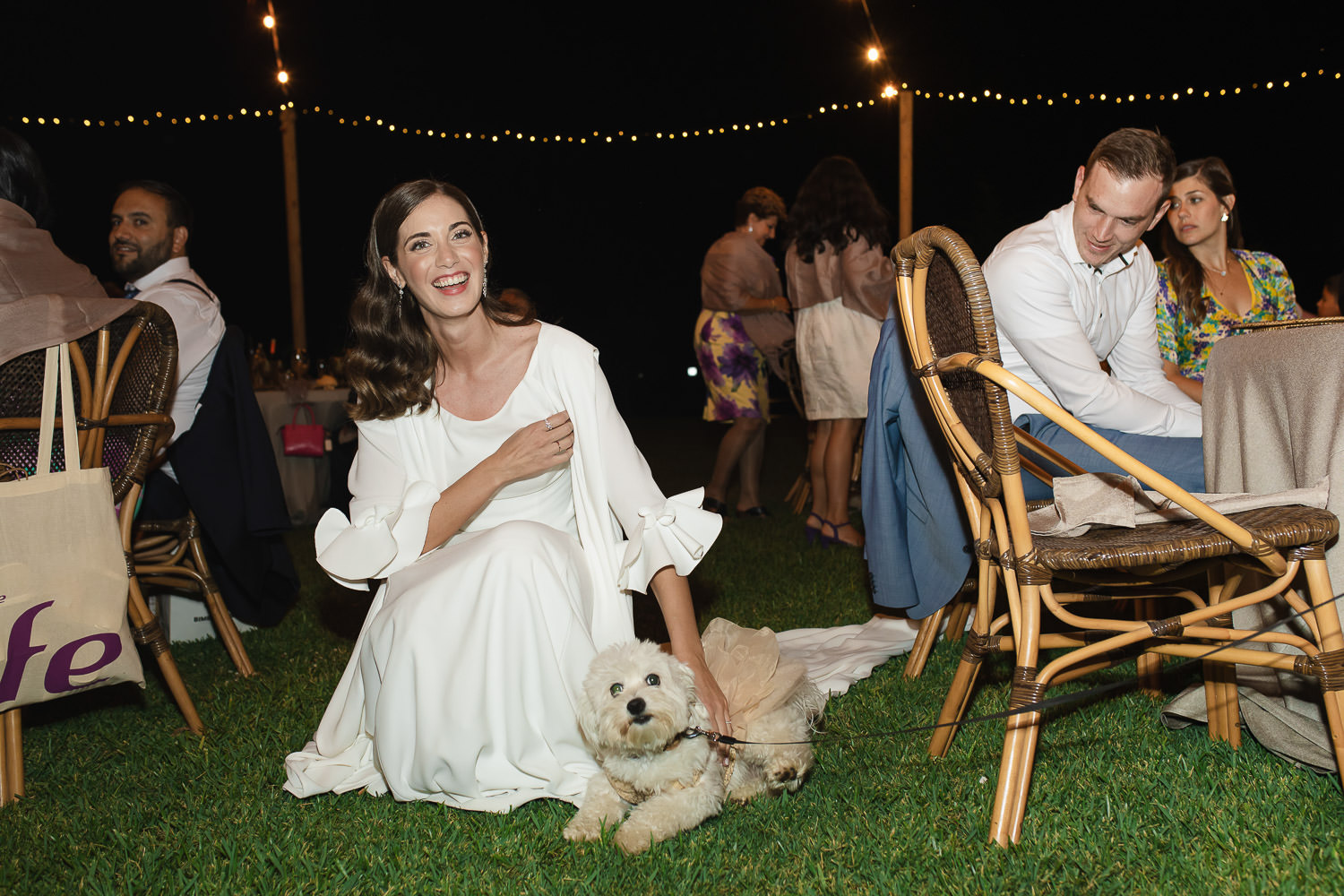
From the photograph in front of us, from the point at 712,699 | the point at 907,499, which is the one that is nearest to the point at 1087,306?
the point at 907,499

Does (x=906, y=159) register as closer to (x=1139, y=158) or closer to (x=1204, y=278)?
(x=1204, y=278)

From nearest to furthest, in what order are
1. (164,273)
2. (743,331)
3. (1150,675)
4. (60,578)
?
(60,578)
(1150,675)
(164,273)
(743,331)

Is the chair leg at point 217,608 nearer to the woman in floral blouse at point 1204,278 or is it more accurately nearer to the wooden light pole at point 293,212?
the woman in floral blouse at point 1204,278

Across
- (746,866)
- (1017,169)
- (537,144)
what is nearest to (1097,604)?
(746,866)

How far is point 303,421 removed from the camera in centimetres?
648

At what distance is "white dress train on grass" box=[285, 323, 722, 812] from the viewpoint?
2.11 m

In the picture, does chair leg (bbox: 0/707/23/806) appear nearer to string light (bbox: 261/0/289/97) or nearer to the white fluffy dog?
the white fluffy dog

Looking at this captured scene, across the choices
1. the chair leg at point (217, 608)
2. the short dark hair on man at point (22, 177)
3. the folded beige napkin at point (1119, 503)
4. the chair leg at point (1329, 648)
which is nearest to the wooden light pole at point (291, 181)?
the chair leg at point (217, 608)

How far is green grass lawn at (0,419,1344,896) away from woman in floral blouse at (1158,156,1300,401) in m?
1.83

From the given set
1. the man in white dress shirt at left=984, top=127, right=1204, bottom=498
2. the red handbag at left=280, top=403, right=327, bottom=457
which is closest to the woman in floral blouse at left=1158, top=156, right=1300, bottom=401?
the man in white dress shirt at left=984, top=127, right=1204, bottom=498

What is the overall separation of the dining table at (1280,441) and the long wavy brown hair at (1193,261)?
7.00 ft

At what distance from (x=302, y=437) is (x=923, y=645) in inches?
187

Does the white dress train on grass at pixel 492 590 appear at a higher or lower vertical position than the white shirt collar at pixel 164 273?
lower

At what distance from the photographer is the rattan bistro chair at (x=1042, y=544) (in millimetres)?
1673
